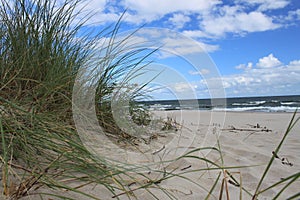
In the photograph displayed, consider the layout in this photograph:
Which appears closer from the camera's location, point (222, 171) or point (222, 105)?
point (222, 171)

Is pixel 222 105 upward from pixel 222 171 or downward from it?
upward

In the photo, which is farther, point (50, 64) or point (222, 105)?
point (222, 105)

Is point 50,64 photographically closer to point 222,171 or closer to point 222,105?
point 222,171

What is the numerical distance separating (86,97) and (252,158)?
1.24 meters

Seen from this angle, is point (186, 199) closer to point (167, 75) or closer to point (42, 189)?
point (42, 189)

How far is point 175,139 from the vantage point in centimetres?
269

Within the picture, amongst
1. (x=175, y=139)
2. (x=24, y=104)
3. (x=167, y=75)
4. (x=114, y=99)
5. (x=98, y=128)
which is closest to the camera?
(x=24, y=104)

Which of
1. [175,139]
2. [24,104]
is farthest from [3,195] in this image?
[175,139]

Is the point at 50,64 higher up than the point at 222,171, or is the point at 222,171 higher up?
the point at 50,64

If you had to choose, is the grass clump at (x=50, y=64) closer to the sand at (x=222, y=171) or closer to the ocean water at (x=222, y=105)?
the sand at (x=222, y=171)

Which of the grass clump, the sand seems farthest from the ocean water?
the grass clump

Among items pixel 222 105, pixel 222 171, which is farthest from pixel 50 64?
pixel 222 105

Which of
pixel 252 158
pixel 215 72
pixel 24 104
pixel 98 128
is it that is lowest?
pixel 252 158

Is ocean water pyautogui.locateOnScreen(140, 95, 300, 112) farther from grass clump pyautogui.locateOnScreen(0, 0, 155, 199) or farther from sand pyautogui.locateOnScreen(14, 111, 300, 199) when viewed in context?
grass clump pyautogui.locateOnScreen(0, 0, 155, 199)
